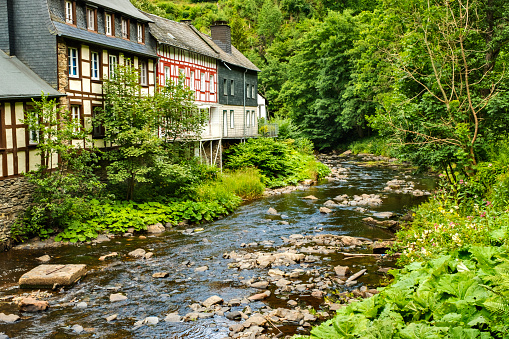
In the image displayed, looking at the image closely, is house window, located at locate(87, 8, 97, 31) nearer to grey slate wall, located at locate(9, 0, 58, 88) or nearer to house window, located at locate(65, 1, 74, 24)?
house window, located at locate(65, 1, 74, 24)

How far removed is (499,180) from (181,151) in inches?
588

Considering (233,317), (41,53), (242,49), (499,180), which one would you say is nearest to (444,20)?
(499,180)

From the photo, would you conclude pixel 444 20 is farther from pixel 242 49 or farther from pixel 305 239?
pixel 242 49

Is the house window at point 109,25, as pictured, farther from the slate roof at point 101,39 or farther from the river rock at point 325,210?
the river rock at point 325,210

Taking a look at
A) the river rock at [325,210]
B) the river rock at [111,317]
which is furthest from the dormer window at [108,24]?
the river rock at [111,317]

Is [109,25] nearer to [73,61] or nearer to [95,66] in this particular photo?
[95,66]

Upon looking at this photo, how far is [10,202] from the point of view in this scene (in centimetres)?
1498

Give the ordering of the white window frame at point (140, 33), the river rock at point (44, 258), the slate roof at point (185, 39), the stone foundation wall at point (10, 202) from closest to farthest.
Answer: the river rock at point (44, 258) < the stone foundation wall at point (10, 202) < the white window frame at point (140, 33) < the slate roof at point (185, 39)

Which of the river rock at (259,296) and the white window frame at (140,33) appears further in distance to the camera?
the white window frame at (140,33)

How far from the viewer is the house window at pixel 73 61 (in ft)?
59.0

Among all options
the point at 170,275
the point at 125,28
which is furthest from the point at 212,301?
the point at 125,28

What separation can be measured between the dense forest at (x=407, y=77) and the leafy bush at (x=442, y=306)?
Result: 7836mm

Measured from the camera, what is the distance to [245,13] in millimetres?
99000

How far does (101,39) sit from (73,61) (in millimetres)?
1833
